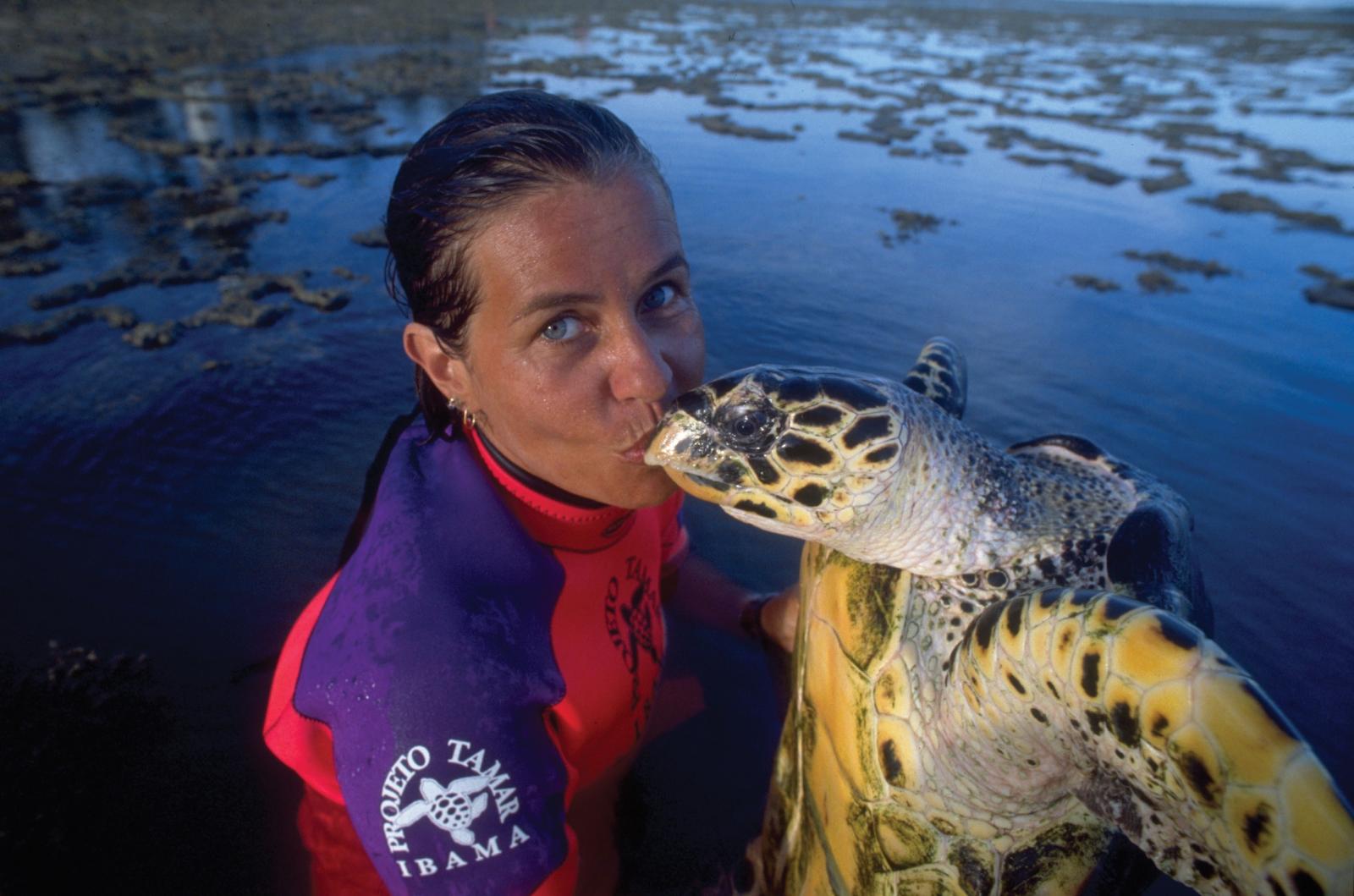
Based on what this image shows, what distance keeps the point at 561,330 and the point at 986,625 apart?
81 cm

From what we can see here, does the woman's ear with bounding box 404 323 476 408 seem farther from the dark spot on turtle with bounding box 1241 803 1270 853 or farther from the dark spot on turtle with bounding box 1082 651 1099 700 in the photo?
the dark spot on turtle with bounding box 1241 803 1270 853

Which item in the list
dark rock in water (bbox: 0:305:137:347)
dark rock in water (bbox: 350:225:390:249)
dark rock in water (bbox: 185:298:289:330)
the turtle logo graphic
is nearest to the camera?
the turtle logo graphic

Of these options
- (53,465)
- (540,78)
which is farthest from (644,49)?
(53,465)

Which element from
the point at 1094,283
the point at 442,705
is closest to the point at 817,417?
the point at 442,705

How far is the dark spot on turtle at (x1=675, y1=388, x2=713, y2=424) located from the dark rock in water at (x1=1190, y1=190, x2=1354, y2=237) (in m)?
8.55

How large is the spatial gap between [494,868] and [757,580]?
192cm

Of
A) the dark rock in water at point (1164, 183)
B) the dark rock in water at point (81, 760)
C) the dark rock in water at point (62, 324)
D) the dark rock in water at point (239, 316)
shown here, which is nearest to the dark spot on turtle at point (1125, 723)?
the dark rock in water at point (81, 760)

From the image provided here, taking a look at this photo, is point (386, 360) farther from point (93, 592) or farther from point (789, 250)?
point (789, 250)

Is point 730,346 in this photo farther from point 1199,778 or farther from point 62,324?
point 62,324

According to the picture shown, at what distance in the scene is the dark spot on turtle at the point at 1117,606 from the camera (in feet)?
3.00

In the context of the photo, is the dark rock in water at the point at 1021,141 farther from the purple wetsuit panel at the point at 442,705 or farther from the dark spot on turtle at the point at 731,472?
the purple wetsuit panel at the point at 442,705

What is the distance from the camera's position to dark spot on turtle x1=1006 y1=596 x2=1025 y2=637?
1023mm

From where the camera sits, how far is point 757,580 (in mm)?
2846

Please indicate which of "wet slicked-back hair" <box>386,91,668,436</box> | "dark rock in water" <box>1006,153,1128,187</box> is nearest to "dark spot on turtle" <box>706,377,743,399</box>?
"wet slicked-back hair" <box>386,91,668,436</box>
